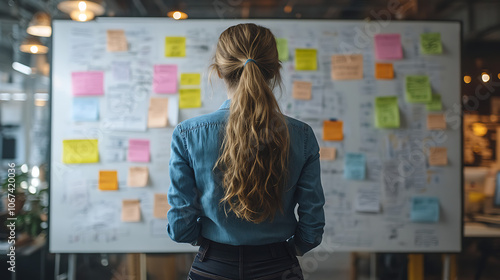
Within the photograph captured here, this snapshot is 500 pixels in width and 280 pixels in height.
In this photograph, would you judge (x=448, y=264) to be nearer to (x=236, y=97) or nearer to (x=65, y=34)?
(x=236, y=97)

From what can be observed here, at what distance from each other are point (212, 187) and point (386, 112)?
142 centimetres

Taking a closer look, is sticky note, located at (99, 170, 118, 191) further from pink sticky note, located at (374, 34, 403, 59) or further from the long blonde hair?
pink sticky note, located at (374, 34, 403, 59)

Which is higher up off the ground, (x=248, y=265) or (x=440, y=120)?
(x=440, y=120)

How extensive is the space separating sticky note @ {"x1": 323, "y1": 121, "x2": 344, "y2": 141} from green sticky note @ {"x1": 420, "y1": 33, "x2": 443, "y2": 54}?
63 centimetres

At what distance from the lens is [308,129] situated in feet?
3.70

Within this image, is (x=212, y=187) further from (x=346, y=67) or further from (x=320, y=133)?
(x=346, y=67)

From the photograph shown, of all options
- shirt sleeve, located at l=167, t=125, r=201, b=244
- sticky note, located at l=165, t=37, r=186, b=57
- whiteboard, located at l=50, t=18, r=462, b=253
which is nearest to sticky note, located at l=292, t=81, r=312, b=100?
whiteboard, located at l=50, t=18, r=462, b=253

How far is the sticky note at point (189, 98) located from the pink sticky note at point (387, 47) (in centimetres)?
102

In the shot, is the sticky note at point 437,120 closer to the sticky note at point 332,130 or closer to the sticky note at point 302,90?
the sticky note at point 332,130

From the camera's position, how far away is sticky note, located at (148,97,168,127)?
212 cm

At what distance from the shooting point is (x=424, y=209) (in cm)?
215

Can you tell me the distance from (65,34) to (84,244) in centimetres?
116

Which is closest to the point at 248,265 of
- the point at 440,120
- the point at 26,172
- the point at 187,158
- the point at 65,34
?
the point at 187,158

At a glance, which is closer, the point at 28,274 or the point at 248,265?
the point at 248,265
